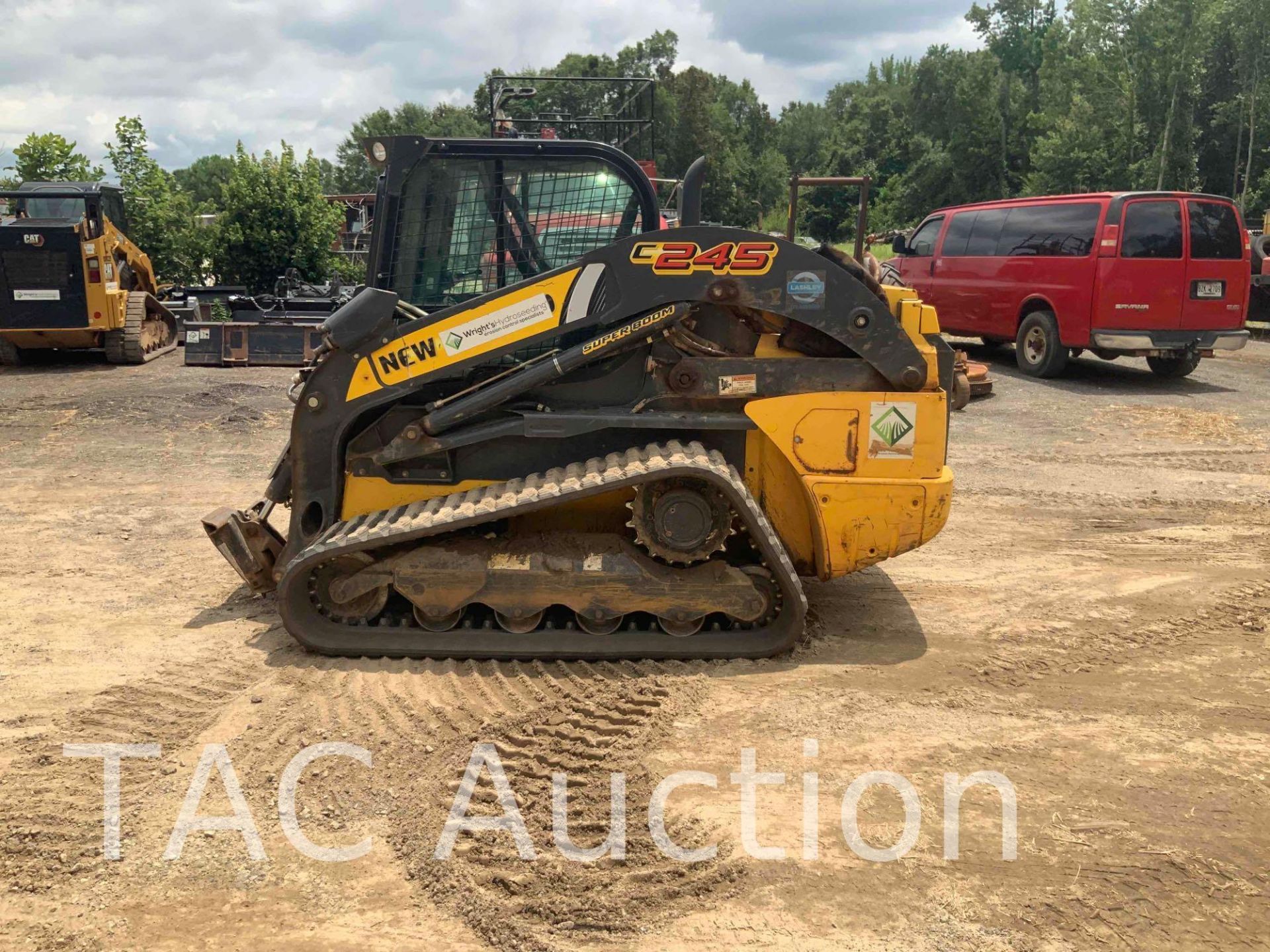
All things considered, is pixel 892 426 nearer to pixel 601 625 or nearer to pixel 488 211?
pixel 601 625

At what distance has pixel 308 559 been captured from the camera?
14.9 ft

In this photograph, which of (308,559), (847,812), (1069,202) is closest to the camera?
(847,812)

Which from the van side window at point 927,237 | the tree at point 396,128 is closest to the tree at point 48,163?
the van side window at point 927,237

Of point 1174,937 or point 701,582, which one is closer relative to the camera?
point 1174,937

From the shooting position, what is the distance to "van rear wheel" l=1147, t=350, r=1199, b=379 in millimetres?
12867

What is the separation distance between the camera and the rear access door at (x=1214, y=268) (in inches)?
474

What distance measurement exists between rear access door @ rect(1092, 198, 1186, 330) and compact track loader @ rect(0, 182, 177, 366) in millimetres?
12906

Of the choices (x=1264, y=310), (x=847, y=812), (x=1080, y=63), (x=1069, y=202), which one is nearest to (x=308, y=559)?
(x=847, y=812)

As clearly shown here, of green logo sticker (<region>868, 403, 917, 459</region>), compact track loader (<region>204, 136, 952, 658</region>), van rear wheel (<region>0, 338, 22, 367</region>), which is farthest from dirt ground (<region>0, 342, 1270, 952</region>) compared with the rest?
van rear wheel (<region>0, 338, 22, 367</region>)

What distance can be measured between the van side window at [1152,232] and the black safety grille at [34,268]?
13.5m

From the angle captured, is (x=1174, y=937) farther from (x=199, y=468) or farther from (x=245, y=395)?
(x=245, y=395)

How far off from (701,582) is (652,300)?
51.0 inches

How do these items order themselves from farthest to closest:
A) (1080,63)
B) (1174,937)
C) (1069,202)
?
(1080,63) < (1069,202) < (1174,937)

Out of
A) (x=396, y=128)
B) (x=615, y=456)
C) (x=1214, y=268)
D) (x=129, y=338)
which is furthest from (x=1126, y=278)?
(x=396, y=128)
